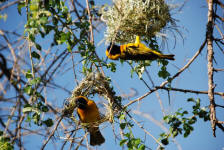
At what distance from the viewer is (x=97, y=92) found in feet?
8.61

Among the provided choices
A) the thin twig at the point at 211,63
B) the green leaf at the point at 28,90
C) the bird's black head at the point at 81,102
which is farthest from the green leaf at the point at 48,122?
the thin twig at the point at 211,63

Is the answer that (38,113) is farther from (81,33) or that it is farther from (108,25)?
(108,25)

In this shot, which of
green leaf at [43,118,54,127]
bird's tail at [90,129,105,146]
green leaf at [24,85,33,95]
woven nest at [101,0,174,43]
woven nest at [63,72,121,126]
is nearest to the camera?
green leaf at [24,85,33,95]

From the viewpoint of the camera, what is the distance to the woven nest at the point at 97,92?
235 cm

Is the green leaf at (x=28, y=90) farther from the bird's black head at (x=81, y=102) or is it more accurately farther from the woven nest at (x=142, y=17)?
the woven nest at (x=142, y=17)

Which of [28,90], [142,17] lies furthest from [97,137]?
[142,17]

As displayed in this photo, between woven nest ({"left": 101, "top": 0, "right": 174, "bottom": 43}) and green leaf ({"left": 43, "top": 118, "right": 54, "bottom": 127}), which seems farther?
woven nest ({"left": 101, "top": 0, "right": 174, "bottom": 43})

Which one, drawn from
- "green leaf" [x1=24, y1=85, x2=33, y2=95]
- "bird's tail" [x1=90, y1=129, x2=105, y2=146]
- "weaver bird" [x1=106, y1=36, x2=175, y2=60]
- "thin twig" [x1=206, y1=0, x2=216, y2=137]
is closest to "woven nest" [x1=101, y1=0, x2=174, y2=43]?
"weaver bird" [x1=106, y1=36, x2=175, y2=60]

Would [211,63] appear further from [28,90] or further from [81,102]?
[28,90]

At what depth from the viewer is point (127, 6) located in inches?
101

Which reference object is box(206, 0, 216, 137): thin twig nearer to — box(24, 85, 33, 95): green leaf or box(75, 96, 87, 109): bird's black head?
box(75, 96, 87, 109): bird's black head

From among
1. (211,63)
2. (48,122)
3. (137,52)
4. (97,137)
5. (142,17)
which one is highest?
(142,17)

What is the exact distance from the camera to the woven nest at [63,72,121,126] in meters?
2.35

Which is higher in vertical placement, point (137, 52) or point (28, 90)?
point (137, 52)
